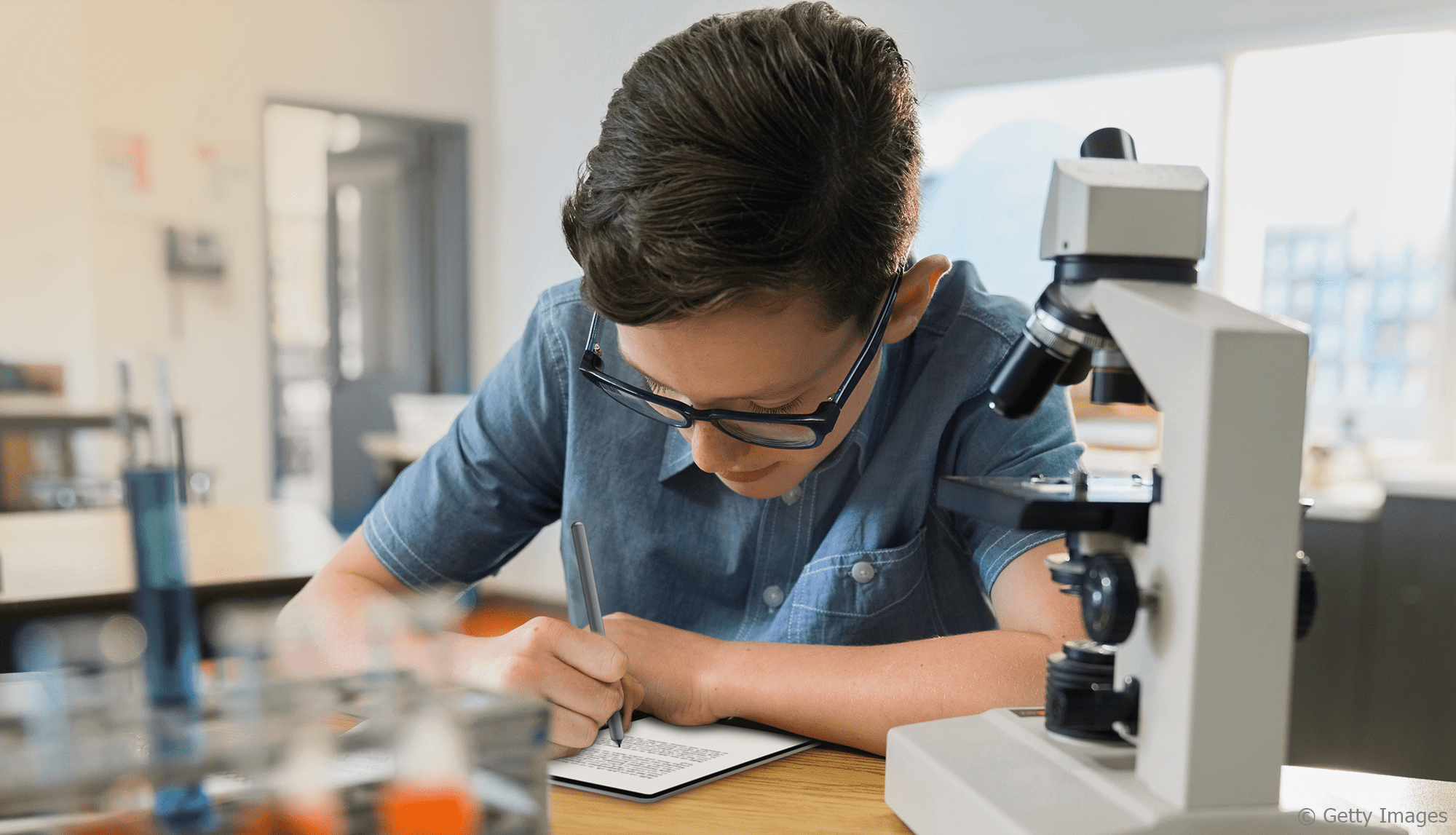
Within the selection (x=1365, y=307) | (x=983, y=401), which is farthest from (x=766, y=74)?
(x=1365, y=307)

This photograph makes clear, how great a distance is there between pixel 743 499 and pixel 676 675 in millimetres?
274

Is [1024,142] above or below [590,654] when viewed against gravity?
above

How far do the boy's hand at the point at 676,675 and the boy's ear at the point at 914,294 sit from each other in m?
0.32

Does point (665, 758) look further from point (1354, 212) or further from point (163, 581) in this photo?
point (1354, 212)

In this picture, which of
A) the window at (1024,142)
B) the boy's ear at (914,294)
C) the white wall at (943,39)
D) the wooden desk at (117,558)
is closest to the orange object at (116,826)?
the boy's ear at (914,294)

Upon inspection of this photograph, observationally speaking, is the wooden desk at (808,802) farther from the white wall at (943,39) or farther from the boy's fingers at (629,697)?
the white wall at (943,39)

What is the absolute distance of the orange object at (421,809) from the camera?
0.44 meters

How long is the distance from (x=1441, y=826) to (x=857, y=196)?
580 millimetres

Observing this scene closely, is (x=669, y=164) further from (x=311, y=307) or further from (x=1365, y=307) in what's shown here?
(x=311, y=307)

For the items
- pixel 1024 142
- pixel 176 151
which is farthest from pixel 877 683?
pixel 176 151

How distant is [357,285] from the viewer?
505 cm

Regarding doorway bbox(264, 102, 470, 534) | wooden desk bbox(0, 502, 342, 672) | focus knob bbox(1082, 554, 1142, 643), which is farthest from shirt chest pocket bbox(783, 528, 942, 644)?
doorway bbox(264, 102, 470, 534)

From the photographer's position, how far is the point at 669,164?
75 centimetres

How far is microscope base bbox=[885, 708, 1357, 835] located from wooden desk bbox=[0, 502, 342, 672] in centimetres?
84
